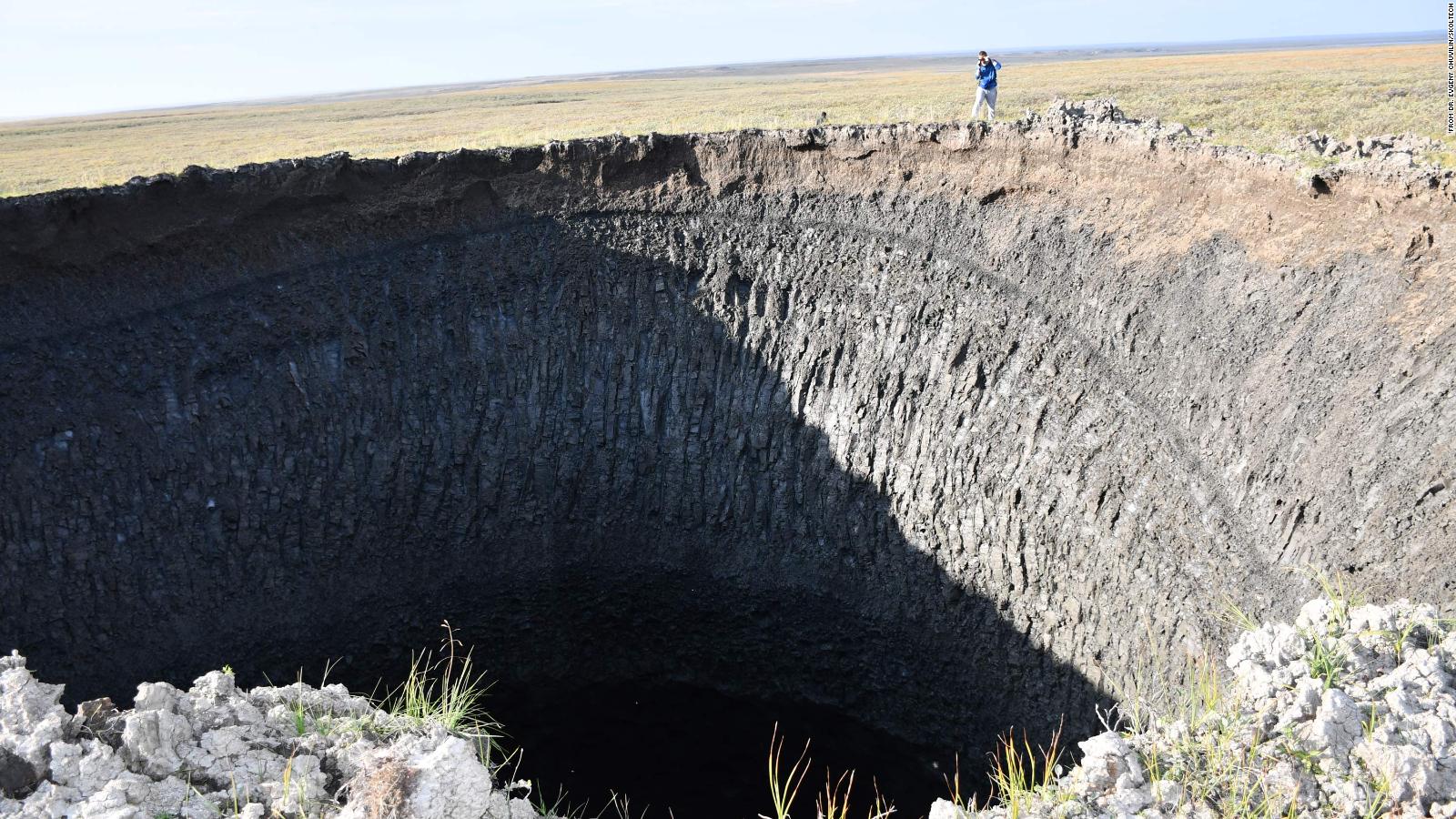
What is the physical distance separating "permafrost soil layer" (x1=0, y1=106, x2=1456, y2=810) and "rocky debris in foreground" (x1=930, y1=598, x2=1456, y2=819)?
3.38m

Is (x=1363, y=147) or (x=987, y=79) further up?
(x=987, y=79)

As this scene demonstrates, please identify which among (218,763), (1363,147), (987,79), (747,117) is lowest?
(218,763)

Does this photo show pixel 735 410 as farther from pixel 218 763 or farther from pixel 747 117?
pixel 747 117

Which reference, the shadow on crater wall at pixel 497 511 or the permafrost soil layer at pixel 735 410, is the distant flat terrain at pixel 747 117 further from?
the shadow on crater wall at pixel 497 511

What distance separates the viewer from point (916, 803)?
40.5 ft

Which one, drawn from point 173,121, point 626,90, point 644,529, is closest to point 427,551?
point 644,529

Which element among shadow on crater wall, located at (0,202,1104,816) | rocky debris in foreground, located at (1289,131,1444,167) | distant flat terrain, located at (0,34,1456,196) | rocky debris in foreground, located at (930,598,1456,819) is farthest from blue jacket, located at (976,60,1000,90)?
rocky debris in foreground, located at (930,598,1456,819)

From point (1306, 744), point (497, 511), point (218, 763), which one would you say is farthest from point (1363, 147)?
point (218, 763)

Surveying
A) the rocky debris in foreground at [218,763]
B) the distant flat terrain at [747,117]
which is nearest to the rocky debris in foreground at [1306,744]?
the rocky debris in foreground at [218,763]

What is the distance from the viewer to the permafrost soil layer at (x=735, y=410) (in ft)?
32.9

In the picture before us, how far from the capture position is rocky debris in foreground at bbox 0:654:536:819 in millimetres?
5027

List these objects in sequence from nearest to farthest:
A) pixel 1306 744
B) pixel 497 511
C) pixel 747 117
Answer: pixel 1306 744, pixel 497 511, pixel 747 117

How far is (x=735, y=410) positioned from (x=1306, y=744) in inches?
411

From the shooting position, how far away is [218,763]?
5.45m
